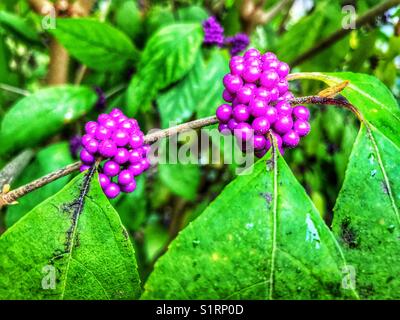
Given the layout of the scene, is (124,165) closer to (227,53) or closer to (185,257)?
(185,257)

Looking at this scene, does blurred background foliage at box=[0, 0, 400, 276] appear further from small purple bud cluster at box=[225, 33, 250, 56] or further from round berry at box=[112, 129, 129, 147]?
round berry at box=[112, 129, 129, 147]

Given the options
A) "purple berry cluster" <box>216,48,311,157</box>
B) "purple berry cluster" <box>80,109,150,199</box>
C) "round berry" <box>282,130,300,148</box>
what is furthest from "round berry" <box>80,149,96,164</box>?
"round berry" <box>282,130,300,148</box>

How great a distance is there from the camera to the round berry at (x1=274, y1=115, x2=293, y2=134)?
0.64m

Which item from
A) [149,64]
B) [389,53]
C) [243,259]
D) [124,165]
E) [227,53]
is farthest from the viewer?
[389,53]

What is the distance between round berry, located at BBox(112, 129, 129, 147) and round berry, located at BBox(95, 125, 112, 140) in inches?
0.5

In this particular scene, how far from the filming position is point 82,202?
0.64m

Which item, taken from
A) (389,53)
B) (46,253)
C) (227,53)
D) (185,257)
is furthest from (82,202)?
(389,53)

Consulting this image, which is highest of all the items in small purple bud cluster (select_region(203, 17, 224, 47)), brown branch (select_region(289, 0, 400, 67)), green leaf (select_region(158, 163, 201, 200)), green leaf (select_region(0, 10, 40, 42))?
green leaf (select_region(0, 10, 40, 42))

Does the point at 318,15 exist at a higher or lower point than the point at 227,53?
higher

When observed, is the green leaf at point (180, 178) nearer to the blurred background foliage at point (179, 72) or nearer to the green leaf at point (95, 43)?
the blurred background foliage at point (179, 72)

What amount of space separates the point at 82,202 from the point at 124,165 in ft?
0.38

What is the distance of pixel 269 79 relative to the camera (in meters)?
0.65

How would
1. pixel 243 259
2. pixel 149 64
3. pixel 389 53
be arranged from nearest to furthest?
pixel 243 259, pixel 149 64, pixel 389 53

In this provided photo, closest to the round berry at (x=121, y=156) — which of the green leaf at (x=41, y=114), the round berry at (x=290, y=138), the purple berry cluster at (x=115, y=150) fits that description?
the purple berry cluster at (x=115, y=150)
